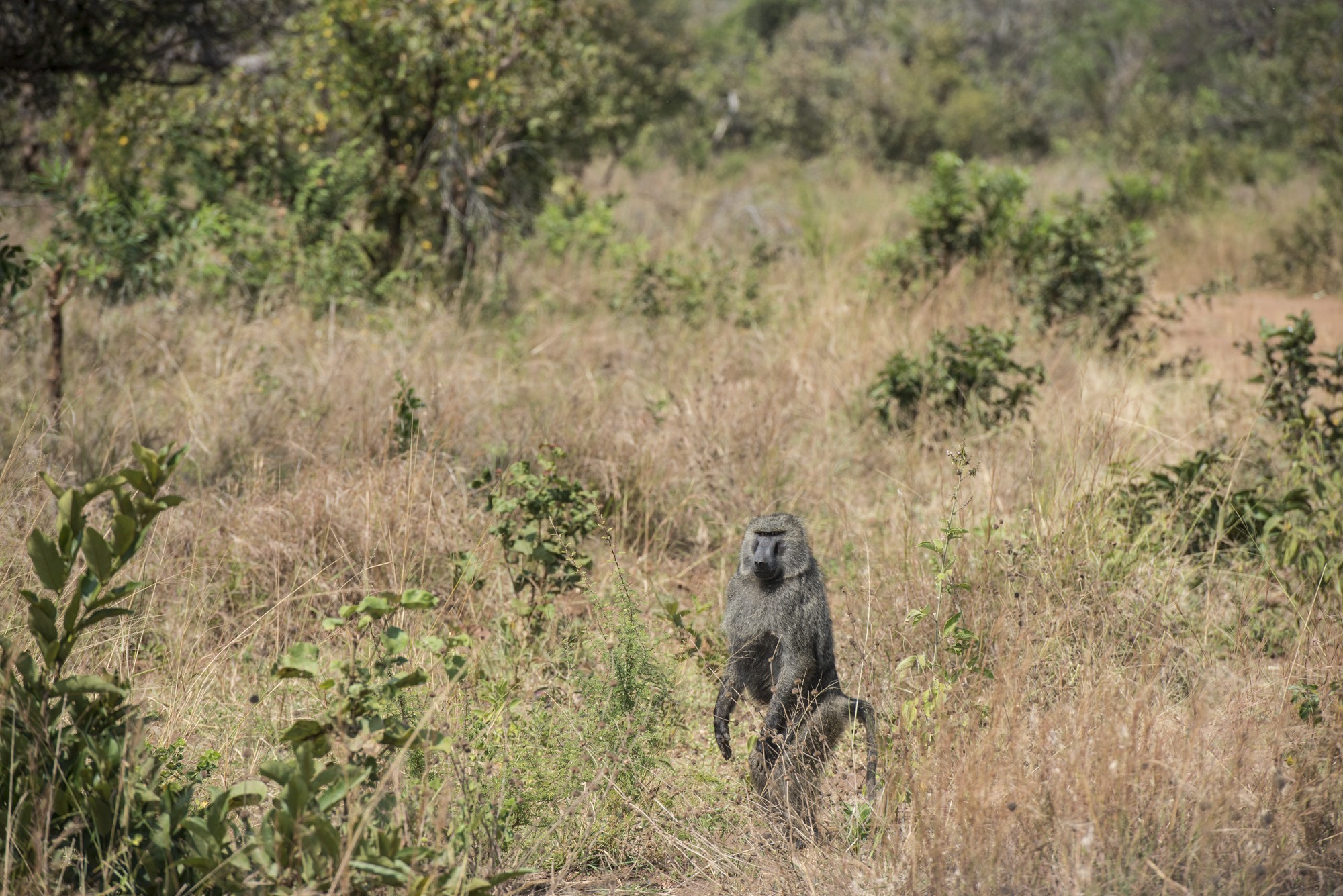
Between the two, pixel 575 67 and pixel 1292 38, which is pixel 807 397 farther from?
pixel 1292 38

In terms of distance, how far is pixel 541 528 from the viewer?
165 inches

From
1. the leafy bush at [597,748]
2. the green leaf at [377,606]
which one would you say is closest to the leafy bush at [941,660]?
the leafy bush at [597,748]

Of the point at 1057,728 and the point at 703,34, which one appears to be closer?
the point at 1057,728

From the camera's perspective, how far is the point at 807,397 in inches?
240

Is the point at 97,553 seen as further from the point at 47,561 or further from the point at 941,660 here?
the point at 941,660

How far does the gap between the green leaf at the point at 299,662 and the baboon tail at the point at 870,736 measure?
144 centimetres

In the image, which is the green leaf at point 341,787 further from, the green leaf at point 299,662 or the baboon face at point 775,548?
the baboon face at point 775,548

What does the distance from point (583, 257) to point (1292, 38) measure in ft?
50.7

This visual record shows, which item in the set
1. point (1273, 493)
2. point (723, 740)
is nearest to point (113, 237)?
point (723, 740)

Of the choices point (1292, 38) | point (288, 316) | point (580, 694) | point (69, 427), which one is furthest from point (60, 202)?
point (1292, 38)

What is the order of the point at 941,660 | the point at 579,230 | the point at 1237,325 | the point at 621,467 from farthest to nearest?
the point at 579,230, the point at 1237,325, the point at 621,467, the point at 941,660

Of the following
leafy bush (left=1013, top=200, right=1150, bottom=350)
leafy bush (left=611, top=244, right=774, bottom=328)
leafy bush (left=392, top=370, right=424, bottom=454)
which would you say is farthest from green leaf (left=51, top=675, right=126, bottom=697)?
leafy bush (left=1013, top=200, right=1150, bottom=350)

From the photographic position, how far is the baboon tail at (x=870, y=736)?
295 cm

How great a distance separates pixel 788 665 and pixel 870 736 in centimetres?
28
